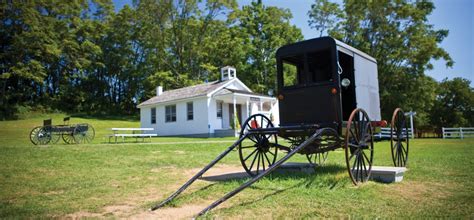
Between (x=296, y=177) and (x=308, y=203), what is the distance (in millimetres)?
2050

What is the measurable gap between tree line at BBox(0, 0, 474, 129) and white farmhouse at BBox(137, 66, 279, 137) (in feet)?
31.3

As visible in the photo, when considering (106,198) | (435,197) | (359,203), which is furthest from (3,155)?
(435,197)

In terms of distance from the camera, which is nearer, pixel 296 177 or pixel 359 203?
pixel 359 203

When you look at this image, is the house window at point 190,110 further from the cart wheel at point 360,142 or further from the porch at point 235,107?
the cart wheel at point 360,142

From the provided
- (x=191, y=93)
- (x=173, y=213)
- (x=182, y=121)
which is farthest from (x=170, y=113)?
(x=173, y=213)

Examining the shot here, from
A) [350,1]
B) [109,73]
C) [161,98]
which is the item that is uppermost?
[350,1]

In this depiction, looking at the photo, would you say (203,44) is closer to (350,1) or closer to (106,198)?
(350,1)

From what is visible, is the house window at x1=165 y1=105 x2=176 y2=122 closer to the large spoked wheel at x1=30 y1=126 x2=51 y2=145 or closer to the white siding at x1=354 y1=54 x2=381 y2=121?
the large spoked wheel at x1=30 y1=126 x2=51 y2=145

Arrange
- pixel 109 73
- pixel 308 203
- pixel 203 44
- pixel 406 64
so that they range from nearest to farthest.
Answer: pixel 308 203, pixel 406 64, pixel 203 44, pixel 109 73

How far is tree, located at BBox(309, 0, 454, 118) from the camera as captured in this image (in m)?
29.9

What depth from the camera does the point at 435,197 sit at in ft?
16.3

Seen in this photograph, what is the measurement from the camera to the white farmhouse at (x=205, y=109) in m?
23.6

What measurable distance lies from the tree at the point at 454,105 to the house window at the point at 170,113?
42545 mm

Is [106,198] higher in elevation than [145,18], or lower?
lower
